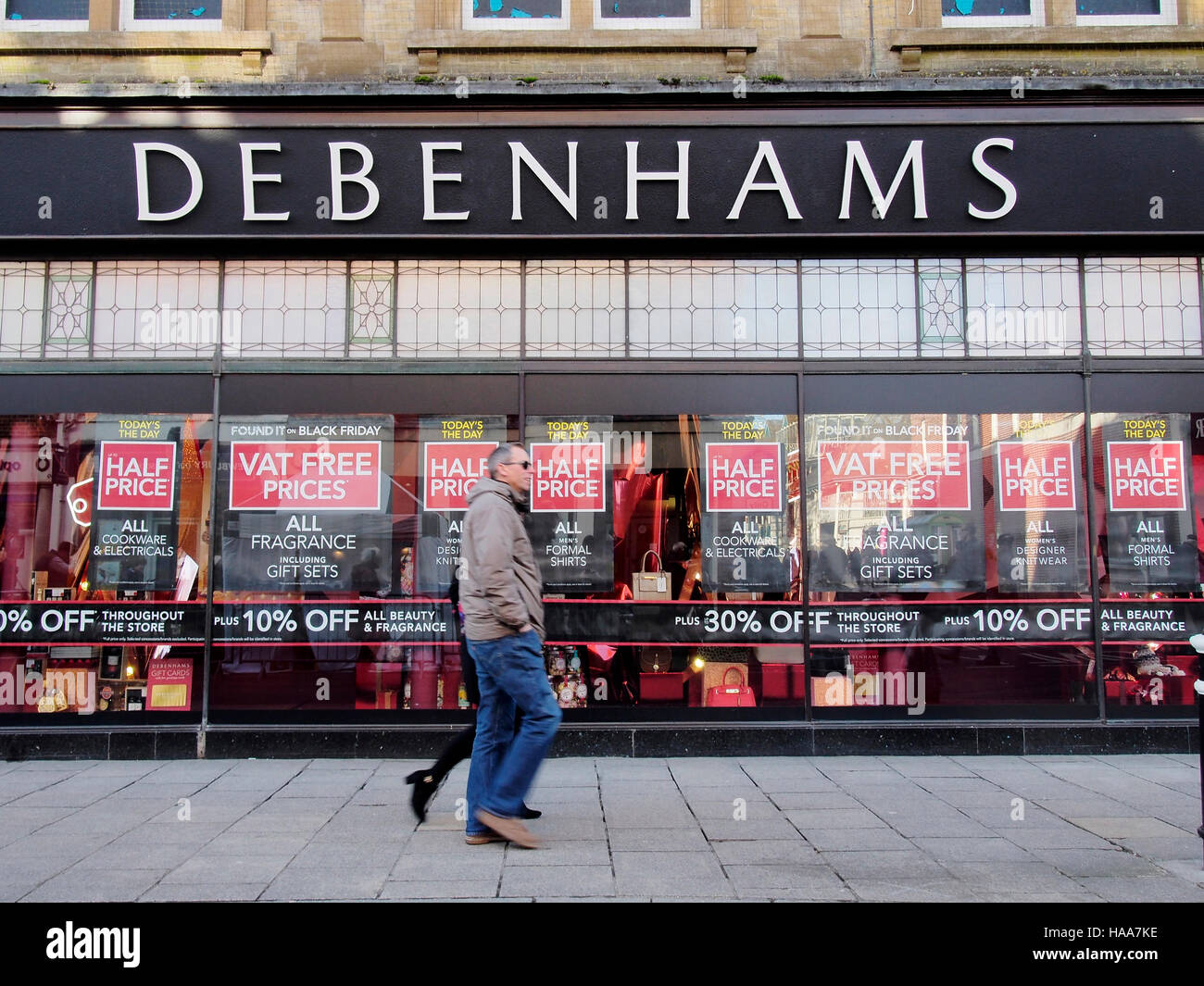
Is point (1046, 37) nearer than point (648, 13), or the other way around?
point (1046, 37)

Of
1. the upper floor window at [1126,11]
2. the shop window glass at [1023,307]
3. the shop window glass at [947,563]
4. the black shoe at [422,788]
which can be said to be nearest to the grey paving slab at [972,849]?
the shop window glass at [947,563]

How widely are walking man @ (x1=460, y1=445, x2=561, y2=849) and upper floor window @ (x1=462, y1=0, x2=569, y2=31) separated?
14.5ft

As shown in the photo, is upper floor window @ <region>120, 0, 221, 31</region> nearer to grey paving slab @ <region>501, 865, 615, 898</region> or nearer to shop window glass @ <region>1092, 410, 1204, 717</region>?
grey paving slab @ <region>501, 865, 615, 898</region>

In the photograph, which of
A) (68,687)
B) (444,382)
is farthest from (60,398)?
(444,382)

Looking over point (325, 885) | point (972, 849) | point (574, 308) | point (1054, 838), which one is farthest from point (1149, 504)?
point (325, 885)

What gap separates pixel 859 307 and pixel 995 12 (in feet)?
8.93

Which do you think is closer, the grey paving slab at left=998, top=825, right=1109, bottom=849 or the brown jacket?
the brown jacket

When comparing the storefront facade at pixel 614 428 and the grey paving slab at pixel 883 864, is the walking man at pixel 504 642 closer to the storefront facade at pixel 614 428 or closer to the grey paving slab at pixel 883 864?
the grey paving slab at pixel 883 864

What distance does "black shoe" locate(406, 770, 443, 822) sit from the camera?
5.39m

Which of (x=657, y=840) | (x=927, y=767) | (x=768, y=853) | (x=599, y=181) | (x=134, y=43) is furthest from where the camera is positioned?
(x=134, y=43)

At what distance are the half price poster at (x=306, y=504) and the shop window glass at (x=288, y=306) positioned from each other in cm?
60

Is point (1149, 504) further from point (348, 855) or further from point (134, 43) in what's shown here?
point (134, 43)

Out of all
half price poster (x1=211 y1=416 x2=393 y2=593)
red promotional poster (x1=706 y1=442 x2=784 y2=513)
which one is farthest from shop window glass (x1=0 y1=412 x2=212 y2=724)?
red promotional poster (x1=706 y1=442 x2=784 y2=513)

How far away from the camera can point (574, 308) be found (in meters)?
7.61
